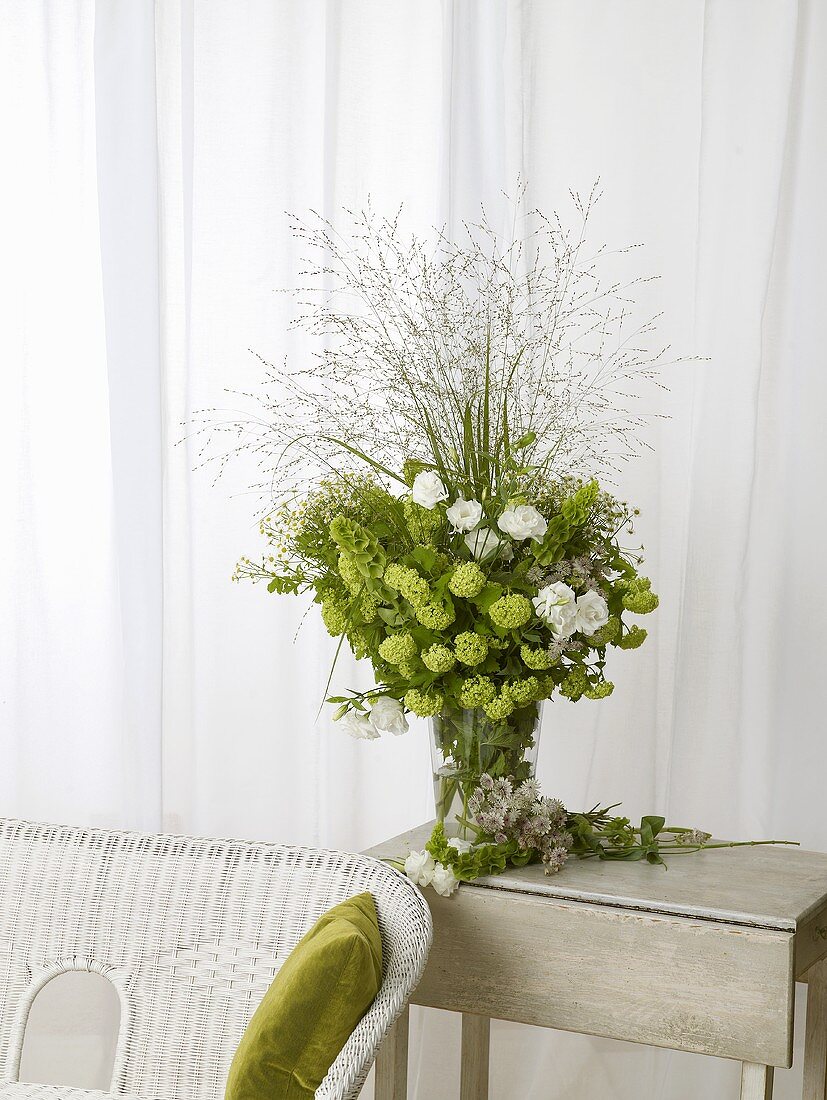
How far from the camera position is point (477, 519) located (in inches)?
61.9

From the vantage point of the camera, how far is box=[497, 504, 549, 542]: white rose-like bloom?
153cm

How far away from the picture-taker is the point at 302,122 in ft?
7.68

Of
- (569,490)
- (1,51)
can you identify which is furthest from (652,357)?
(1,51)

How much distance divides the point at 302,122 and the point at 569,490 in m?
1.10

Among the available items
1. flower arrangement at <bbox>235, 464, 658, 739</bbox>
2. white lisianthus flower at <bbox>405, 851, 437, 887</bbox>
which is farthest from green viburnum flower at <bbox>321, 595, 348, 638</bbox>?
white lisianthus flower at <bbox>405, 851, 437, 887</bbox>

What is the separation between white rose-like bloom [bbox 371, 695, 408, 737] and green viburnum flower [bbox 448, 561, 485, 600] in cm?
22

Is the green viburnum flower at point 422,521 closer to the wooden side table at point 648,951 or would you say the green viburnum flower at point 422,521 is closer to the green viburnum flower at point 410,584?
the green viburnum flower at point 410,584

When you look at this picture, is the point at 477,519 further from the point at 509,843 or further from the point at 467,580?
the point at 509,843

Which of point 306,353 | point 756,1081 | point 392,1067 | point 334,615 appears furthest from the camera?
point 306,353

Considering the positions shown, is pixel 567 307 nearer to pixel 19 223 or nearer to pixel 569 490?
pixel 569 490

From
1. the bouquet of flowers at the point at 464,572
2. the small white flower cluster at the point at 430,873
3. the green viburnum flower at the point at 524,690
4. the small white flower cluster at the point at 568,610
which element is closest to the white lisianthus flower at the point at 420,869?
the small white flower cluster at the point at 430,873

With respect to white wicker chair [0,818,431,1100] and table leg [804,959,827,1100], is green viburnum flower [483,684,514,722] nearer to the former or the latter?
white wicker chair [0,818,431,1100]

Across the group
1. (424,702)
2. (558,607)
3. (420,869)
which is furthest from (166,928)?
(558,607)

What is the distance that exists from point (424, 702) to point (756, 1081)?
0.60 metres
